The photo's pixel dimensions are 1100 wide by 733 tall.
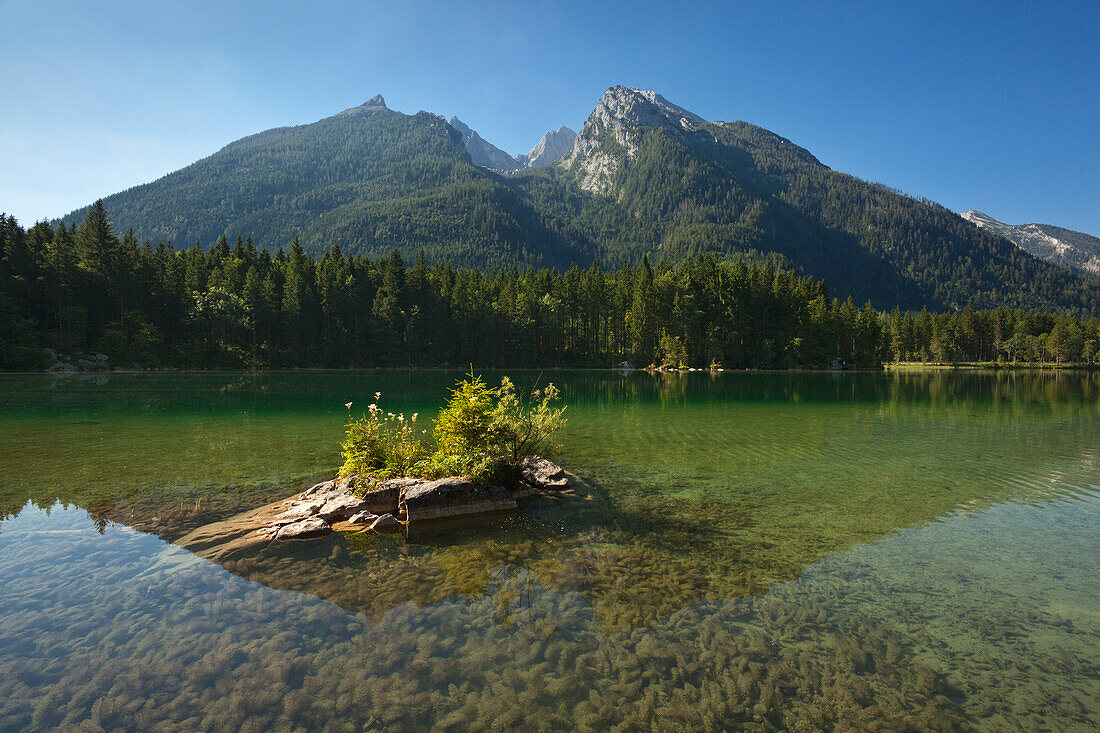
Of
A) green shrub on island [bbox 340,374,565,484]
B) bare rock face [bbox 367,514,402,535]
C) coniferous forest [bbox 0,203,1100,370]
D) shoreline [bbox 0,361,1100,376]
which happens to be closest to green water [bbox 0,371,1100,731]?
bare rock face [bbox 367,514,402,535]

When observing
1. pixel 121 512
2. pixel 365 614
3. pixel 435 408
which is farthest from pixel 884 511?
pixel 435 408

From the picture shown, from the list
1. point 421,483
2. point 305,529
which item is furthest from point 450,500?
point 305,529

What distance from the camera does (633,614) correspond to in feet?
24.8

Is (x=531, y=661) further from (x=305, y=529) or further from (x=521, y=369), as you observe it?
(x=521, y=369)

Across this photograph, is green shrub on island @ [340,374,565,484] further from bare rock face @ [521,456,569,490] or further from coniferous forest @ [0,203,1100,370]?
coniferous forest @ [0,203,1100,370]

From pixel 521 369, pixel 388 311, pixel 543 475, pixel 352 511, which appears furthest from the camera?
pixel 521 369

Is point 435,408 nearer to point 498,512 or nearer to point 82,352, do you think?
point 498,512

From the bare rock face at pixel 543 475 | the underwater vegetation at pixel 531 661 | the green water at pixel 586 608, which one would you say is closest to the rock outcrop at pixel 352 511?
the green water at pixel 586 608

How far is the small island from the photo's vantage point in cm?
1129

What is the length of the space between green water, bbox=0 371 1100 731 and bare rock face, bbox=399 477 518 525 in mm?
770

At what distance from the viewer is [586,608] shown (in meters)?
7.76

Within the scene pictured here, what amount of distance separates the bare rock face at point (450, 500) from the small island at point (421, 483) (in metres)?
0.02

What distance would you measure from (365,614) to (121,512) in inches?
361

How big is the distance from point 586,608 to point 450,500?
5720mm
